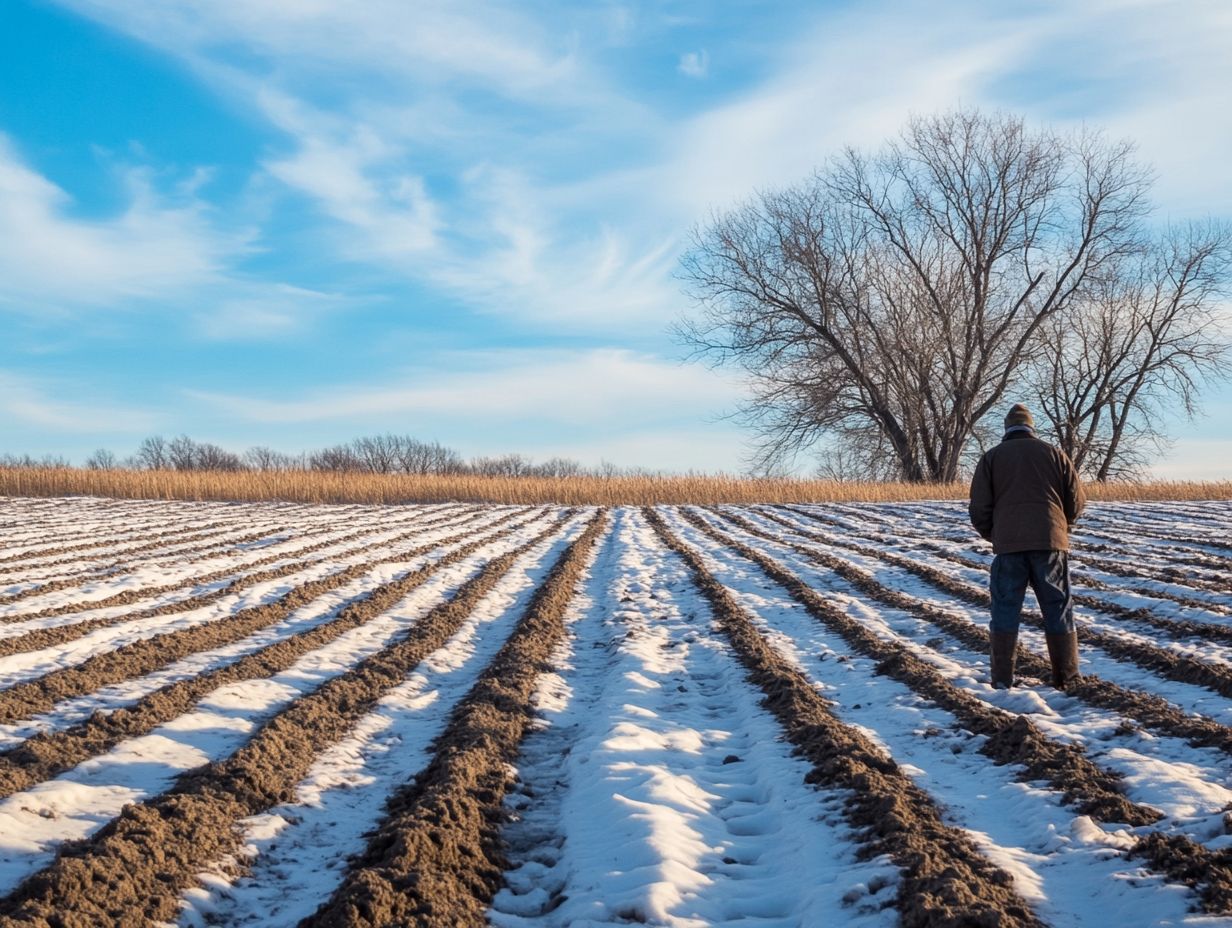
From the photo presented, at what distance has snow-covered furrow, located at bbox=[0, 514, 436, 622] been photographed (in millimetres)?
9391

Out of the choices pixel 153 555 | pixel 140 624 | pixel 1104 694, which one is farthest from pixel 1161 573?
pixel 153 555

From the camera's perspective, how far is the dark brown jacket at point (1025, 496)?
6906 mm

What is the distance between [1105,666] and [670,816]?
13.9 feet

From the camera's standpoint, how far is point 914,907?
3.28 metres

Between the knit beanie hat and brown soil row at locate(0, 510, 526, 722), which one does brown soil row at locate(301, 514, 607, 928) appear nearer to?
brown soil row at locate(0, 510, 526, 722)

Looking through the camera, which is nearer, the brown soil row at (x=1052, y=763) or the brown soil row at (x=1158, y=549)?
the brown soil row at (x=1052, y=763)

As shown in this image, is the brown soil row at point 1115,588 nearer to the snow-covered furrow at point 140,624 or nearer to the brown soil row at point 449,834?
the brown soil row at point 449,834

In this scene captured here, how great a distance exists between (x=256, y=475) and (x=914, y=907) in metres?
30.4

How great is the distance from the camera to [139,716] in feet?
19.0

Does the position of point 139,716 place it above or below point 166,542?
below

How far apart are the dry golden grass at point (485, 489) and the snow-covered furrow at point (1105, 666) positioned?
1804cm

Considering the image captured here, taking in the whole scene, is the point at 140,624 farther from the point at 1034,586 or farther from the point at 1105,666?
the point at 1105,666

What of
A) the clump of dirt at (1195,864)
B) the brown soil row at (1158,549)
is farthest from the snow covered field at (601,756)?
the brown soil row at (1158,549)

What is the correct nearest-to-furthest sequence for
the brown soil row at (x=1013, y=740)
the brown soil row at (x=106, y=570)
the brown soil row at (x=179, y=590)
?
the brown soil row at (x=1013, y=740) < the brown soil row at (x=179, y=590) < the brown soil row at (x=106, y=570)
